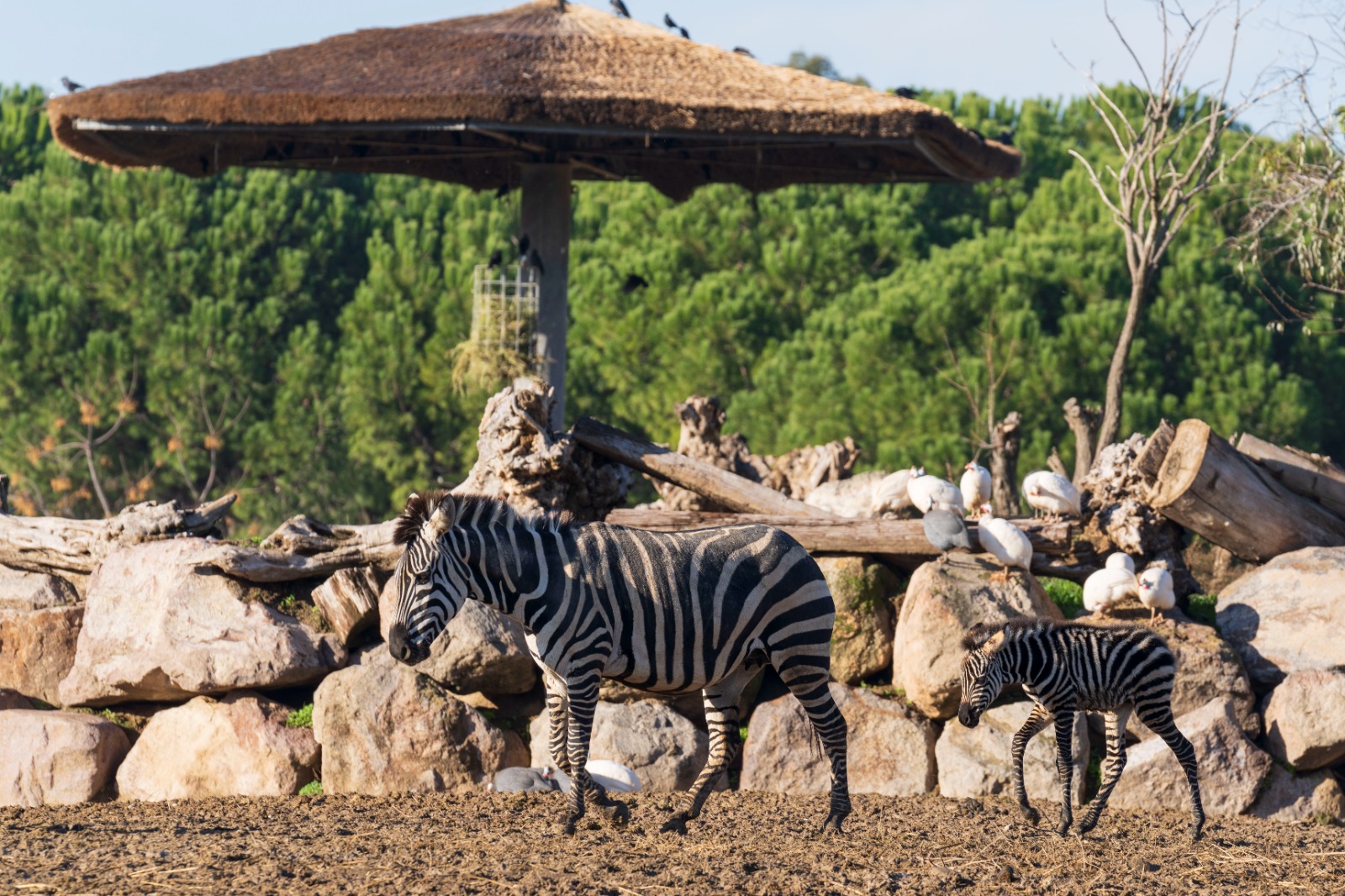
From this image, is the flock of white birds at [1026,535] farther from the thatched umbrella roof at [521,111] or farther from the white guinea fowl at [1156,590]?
the thatched umbrella roof at [521,111]

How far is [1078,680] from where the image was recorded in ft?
24.4

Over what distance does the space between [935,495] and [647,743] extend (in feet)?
8.23

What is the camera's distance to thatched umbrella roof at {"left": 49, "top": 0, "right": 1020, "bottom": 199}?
10.9m

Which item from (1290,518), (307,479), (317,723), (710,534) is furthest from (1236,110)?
(307,479)

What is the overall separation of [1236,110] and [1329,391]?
1183 centimetres

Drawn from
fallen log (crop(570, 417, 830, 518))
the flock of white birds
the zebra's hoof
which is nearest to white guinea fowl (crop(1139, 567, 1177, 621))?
the flock of white birds

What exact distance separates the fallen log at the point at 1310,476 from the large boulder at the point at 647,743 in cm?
463

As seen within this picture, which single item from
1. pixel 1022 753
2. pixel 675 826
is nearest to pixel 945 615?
pixel 1022 753

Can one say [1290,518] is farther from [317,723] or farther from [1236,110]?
[317,723]

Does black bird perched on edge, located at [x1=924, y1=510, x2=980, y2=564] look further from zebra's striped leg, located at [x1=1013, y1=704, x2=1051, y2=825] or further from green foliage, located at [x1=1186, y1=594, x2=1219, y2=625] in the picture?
zebra's striped leg, located at [x1=1013, y1=704, x2=1051, y2=825]

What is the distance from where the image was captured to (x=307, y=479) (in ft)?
81.5

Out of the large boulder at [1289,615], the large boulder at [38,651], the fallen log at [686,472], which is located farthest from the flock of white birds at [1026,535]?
the large boulder at [38,651]

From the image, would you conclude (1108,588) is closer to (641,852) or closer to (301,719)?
(641,852)

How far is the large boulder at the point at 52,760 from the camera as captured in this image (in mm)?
9375
